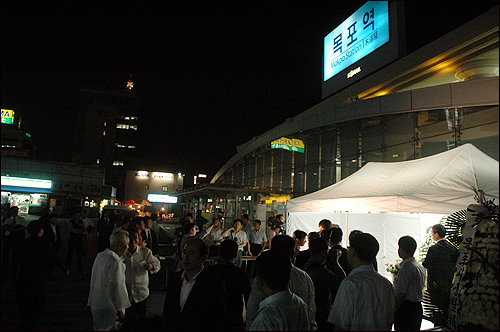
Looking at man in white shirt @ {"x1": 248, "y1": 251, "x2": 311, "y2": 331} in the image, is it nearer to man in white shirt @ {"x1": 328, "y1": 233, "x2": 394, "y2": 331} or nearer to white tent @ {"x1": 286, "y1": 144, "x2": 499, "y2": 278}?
man in white shirt @ {"x1": 328, "y1": 233, "x2": 394, "y2": 331}

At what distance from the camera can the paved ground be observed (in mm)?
5719

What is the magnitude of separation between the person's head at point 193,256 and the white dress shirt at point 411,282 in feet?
8.65

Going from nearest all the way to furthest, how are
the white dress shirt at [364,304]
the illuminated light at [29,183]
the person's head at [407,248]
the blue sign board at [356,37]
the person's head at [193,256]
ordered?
the white dress shirt at [364,304]
the person's head at [193,256]
the person's head at [407,248]
the blue sign board at [356,37]
the illuminated light at [29,183]

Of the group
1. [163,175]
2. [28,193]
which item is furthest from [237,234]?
[163,175]

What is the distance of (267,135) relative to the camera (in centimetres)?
2370

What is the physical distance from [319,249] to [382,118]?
39.0 feet

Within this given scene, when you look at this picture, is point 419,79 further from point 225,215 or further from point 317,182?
point 225,215

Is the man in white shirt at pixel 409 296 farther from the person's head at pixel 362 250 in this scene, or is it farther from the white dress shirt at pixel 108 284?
the white dress shirt at pixel 108 284

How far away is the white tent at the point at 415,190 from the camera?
5641mm

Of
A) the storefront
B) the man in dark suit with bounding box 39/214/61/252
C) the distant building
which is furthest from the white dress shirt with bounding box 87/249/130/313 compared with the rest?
the distant building

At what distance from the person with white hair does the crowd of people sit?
12 mm

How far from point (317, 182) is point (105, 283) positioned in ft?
49.8

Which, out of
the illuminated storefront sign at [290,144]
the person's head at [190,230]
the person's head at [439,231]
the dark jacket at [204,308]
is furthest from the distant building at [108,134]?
the dark jacket at [204,308]

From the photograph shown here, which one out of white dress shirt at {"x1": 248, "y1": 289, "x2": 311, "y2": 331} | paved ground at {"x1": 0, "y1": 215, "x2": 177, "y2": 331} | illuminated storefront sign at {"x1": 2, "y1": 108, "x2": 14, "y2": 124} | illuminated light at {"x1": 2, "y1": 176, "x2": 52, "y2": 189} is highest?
illuminated storefront sign at {"x1": 2, "y1": 108, "x2": 14, "y2": 124}
